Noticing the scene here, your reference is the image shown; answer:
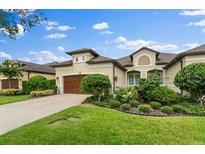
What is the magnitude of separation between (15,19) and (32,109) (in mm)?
4301

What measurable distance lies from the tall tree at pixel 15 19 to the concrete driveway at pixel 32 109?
2.59m

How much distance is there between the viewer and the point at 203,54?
33.5 ft

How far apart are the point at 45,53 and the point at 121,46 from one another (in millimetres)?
2338

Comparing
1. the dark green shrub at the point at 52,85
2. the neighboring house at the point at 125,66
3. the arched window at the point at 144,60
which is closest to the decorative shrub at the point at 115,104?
the neighboring house at the point at 125,66

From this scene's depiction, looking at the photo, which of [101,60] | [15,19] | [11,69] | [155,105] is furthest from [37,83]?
[15,19]

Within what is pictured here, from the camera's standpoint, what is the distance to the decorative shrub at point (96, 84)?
11906 millimetres

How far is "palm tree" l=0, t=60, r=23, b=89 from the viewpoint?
943 centimetres

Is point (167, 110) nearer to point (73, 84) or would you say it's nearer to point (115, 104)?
point (115, 104)

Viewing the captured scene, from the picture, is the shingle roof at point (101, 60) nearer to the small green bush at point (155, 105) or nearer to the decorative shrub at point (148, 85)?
the decorative shrub at point (148, 85)

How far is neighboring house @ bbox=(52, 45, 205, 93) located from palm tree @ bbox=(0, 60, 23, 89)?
134 cm

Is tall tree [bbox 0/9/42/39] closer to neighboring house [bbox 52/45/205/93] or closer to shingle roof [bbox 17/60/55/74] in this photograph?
shingle roof [bbox 17/60/55/74]

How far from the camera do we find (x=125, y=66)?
1051 centimetres
